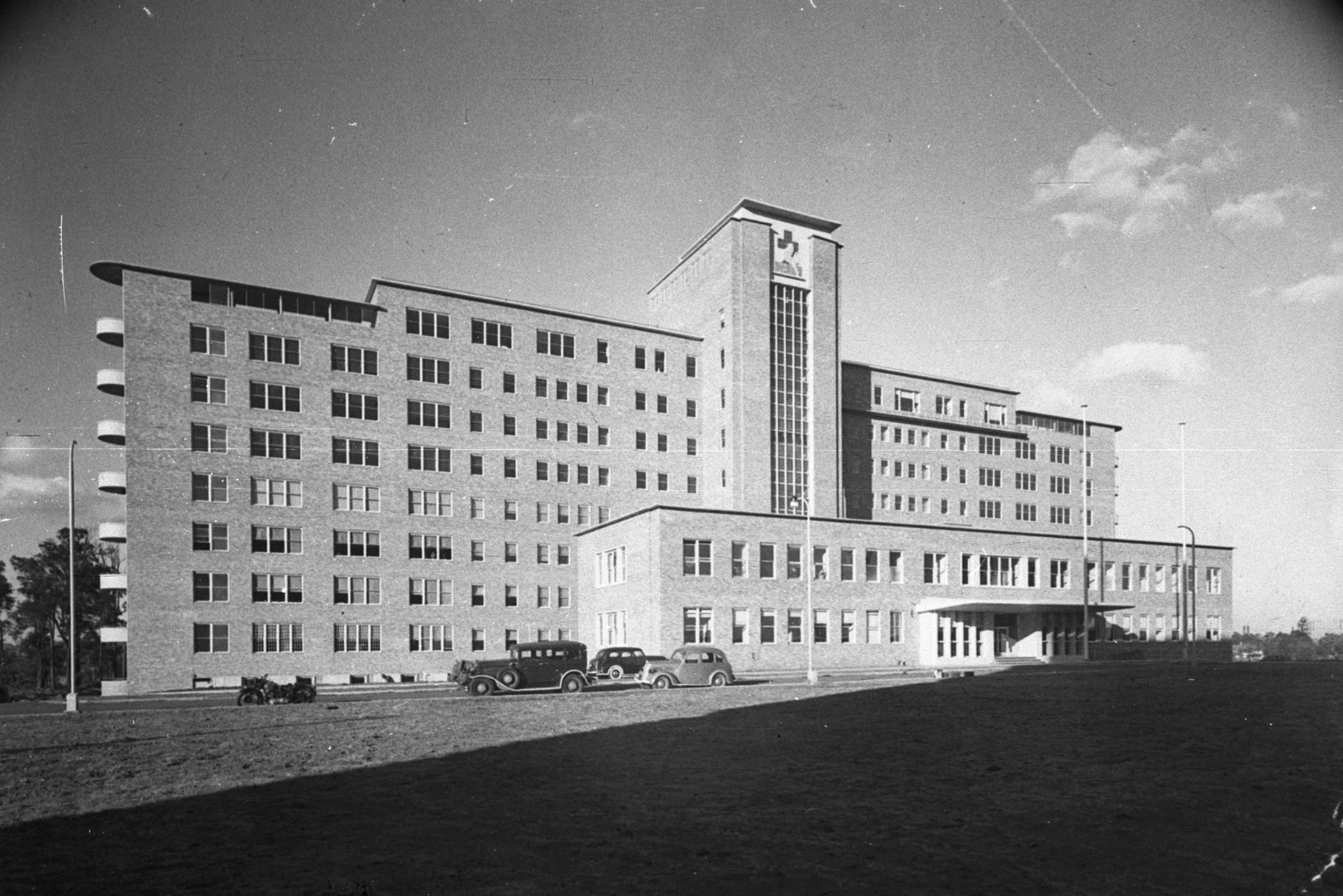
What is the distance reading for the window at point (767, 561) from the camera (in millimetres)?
57375

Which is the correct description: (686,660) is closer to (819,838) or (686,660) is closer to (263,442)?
(819,838)

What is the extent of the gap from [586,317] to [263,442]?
24.6 metres

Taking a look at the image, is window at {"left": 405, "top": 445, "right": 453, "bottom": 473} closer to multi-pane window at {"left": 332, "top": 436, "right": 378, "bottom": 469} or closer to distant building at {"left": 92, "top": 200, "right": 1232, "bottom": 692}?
distant building at {"left": 92, "top": 200, "right": 1232, "bottom": 692}

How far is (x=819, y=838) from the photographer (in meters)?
10.6

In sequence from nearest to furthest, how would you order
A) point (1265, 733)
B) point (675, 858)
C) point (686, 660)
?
point (675, 858)
point (1265, 733)
point (686, 660)

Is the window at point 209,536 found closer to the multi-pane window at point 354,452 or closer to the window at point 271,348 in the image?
the multi-pane window at point 354,452

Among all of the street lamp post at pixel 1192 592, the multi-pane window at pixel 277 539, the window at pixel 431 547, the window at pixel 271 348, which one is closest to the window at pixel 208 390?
the window at pixel 271 348

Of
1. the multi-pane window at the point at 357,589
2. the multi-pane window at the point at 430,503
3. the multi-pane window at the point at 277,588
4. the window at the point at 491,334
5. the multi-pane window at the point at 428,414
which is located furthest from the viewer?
the window at the point at 491,334

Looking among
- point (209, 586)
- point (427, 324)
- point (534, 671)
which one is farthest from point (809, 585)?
point (209, 586)

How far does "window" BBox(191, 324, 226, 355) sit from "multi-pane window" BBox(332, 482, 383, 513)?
11.1 metres

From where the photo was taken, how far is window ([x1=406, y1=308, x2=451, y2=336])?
64.3 m

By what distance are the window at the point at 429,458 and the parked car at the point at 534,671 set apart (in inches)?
1077

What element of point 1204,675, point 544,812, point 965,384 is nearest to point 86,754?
point 544,812

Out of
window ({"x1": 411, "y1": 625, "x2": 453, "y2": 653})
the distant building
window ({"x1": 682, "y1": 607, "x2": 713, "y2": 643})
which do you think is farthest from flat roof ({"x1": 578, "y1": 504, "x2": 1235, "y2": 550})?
window ({"x1": 411, "y1": 625, "x2": 453, "y2": 653})
